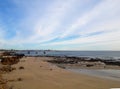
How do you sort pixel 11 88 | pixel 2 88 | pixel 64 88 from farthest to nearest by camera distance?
pixel 64 88 → pixel 11 88 → pixel 2 88

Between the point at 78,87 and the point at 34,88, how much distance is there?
271 cm

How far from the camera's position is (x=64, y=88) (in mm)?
11109

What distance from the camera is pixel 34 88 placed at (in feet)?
36.6

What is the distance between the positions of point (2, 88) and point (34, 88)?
84.2 inches

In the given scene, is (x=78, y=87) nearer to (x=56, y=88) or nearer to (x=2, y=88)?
(x=56, y=88)

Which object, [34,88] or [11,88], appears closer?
[11,88]

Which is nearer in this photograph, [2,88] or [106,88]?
[2,88]

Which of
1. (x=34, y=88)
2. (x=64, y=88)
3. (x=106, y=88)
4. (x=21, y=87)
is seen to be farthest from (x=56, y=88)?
(x=106, y=88)

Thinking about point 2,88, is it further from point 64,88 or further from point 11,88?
point 64,88

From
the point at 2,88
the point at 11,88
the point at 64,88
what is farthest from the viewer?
the point at 64,88

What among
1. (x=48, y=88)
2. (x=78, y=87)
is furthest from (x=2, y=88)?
(x=78, y=87)

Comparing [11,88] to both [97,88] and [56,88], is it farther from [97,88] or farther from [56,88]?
[97,88]

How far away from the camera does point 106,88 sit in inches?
442

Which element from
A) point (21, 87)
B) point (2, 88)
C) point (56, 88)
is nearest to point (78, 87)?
point (56, 88)
